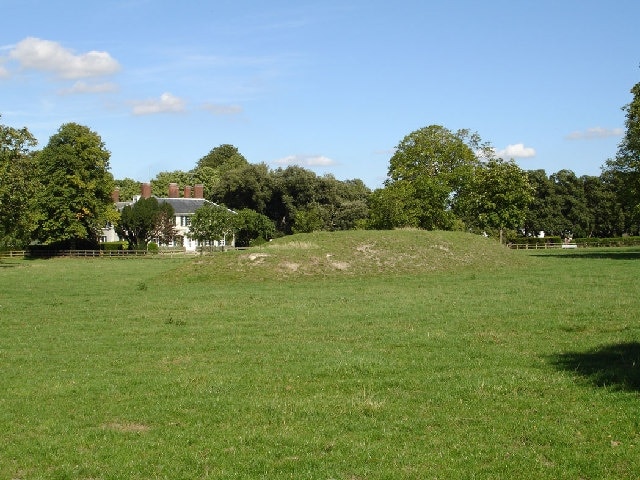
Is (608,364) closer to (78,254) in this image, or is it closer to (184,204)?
(78,254)

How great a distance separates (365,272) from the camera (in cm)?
3769

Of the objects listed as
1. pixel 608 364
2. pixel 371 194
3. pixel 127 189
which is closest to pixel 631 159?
pixel 371 194

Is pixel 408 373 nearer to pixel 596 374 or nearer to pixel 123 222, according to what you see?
pixel 596 374

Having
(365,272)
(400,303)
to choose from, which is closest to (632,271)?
(365,272)

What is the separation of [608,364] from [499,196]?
67052 mm

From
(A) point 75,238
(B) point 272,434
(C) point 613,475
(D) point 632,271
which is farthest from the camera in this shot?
(A) point 75,238

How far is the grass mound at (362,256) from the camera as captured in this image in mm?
37156

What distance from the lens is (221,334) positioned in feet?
57.5

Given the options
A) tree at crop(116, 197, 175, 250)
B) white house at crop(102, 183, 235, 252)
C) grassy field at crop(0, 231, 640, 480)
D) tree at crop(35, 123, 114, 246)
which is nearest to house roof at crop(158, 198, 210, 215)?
white house at crop(102, 183, 235, 252)

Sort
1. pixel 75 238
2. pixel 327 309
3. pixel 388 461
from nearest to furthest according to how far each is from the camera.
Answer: pixel 388 461
pixel 327 309
pixel 75 238

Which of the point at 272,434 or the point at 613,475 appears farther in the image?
the point at 272,434

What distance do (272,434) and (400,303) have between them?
588 inches

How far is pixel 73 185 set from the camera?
270 feet

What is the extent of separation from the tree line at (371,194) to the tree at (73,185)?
0.13 m
